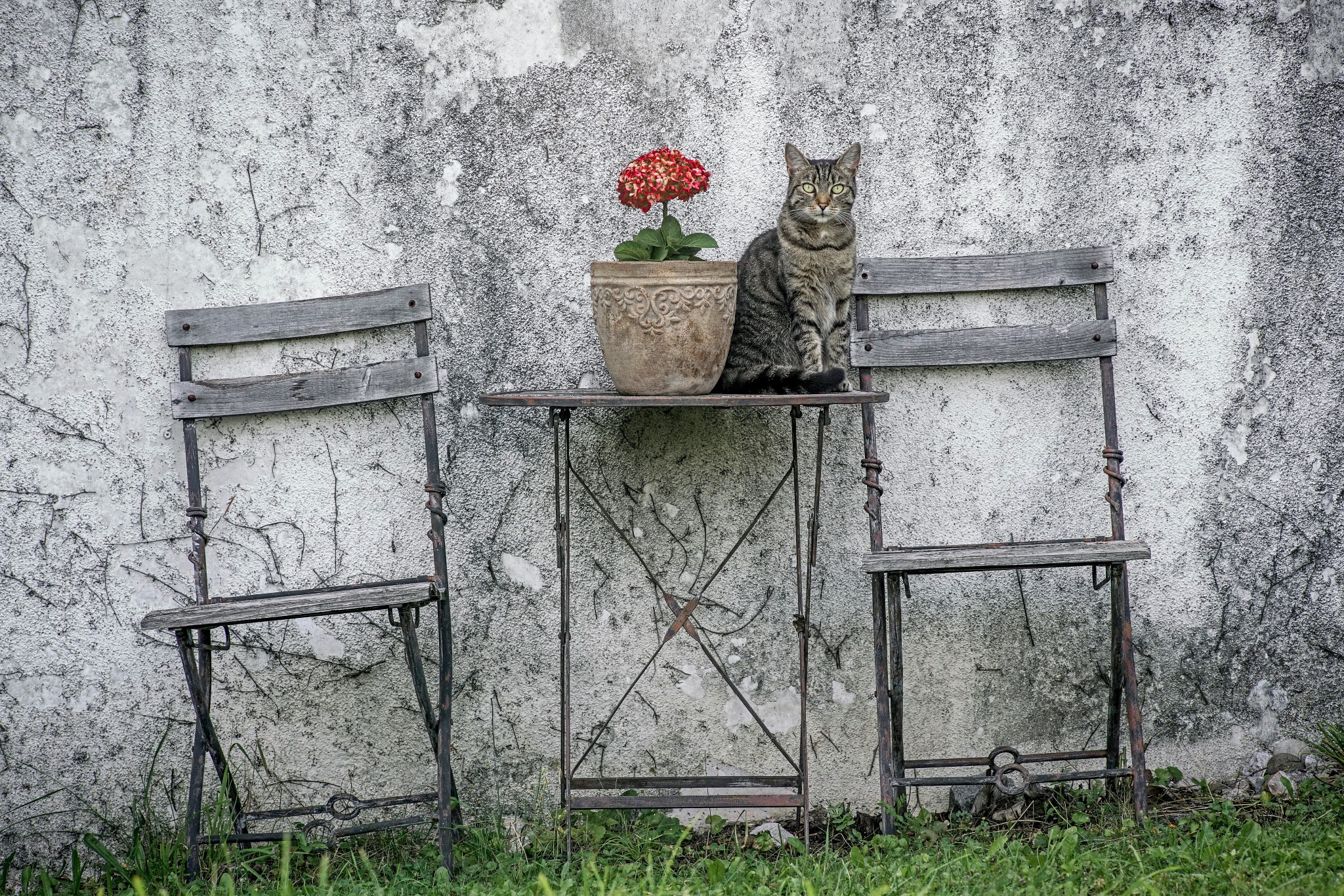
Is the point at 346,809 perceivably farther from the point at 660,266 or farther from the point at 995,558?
the point at 995,558

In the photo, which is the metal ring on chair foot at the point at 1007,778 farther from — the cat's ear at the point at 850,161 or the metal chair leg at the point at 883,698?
the cat's ear at the point at 850,161

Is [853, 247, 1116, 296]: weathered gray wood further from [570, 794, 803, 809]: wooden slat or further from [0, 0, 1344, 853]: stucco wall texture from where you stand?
[570, 794, 803, 809]: wooden slat

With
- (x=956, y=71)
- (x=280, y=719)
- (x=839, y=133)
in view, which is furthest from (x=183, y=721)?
(x=956, y=71)

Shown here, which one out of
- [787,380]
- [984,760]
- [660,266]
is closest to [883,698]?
[984,760]

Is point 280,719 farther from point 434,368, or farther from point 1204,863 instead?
point 1204,863

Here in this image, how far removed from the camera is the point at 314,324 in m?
2.57

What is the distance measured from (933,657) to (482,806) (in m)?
1.27

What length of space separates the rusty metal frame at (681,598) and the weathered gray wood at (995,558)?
20cm

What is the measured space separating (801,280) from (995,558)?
827 mm

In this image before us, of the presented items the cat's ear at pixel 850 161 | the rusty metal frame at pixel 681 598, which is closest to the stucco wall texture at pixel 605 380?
the rusty metal frame at pixel 681 598

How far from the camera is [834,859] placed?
2.41m

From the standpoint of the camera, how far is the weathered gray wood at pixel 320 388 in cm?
254

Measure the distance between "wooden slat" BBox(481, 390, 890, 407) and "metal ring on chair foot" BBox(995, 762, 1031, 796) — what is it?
0.94m

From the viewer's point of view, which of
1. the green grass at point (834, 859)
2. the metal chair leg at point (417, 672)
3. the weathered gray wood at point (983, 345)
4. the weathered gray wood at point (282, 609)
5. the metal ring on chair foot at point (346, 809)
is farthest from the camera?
the weathered gray wood at point (983, 345)
